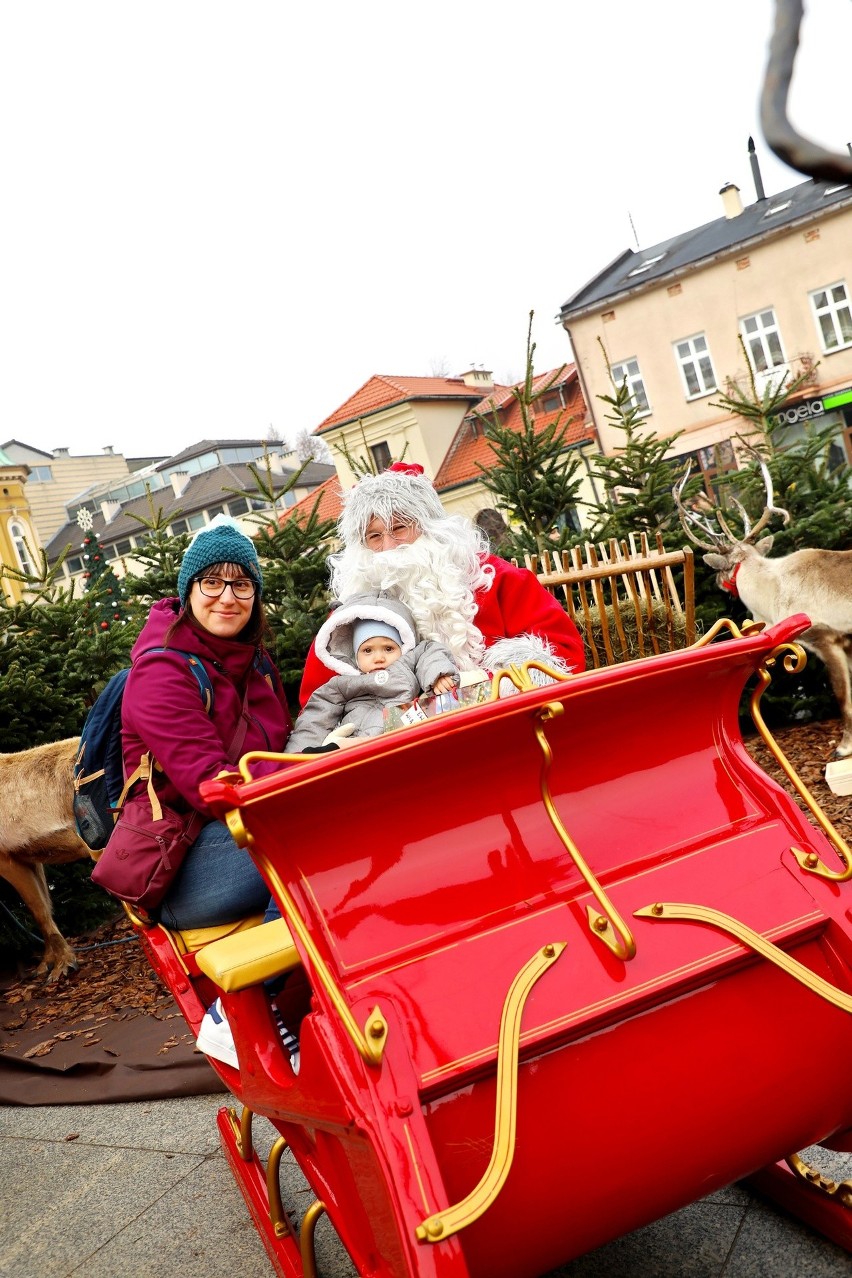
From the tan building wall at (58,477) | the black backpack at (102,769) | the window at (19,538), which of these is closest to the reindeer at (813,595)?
the black backpack at (102,769)

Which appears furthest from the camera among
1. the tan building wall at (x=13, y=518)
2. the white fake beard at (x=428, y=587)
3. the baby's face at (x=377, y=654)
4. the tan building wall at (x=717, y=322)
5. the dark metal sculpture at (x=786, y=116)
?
the tan building wall at (x=13, y=518)

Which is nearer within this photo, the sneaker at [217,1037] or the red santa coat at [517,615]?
the sneaker at [217,1037]

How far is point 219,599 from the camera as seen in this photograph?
3309mm

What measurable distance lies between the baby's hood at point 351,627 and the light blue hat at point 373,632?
0.6 inches

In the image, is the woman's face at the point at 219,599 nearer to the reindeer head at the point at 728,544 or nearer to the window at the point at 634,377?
the reindeer head at the point at 728,544

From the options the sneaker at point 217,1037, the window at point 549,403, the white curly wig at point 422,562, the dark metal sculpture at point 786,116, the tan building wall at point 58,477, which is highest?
the tan building wall at point 58,477

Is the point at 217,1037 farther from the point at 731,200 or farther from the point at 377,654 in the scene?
the point at 731,200

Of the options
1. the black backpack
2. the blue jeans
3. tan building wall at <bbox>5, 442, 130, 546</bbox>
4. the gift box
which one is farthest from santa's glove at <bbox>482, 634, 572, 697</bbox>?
tan building wall at <bbox>5, 442, 130, 546</bbox>

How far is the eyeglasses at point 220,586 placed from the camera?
10.8 ft

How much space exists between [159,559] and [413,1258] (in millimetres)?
6271

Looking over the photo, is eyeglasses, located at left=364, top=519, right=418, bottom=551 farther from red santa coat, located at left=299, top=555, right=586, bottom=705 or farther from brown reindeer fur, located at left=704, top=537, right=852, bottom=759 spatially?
brown reindeer fur, located at left=704, top=537, right=852, bottom=759

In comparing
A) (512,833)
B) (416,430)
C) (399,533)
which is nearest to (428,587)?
(399,533)

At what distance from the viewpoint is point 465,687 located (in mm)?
2676

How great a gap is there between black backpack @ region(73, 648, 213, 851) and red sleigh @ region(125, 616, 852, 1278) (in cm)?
147
